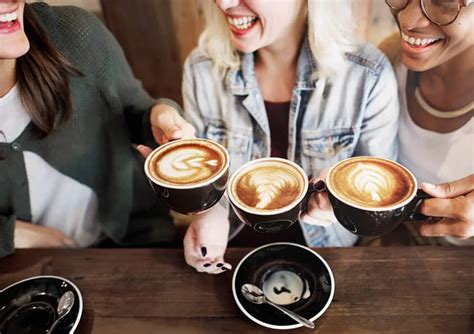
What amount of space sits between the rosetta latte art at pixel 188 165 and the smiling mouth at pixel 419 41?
474 mm

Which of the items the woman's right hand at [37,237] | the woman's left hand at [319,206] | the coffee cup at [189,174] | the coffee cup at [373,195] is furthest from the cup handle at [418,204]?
the woman's right hand at [37,237]

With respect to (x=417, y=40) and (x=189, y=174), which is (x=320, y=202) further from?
(x=417, y=40)

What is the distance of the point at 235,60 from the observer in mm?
1183

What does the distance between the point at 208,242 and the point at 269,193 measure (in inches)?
11.6

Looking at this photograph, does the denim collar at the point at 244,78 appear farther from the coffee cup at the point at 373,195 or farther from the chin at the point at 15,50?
the chin at the point at 15,50

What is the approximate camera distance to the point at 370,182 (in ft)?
2.84

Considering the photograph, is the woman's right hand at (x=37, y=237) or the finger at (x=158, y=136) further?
the woman's right hand at (x=37, y=237)

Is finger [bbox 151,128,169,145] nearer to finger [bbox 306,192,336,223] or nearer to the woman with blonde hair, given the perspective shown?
the woman with blonde hair

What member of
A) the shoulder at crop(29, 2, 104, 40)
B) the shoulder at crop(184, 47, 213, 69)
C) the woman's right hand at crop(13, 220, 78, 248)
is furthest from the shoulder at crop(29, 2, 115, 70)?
the woman's right hand at crop(13, 220, 78, 248)

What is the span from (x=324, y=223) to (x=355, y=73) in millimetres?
398

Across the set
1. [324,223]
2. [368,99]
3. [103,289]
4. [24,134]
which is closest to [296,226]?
[324,223]

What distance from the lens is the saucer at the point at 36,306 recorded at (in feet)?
3.12

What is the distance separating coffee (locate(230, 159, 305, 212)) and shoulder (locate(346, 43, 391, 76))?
13.8 inches

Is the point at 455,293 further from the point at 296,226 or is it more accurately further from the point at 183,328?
the point at 183,328
